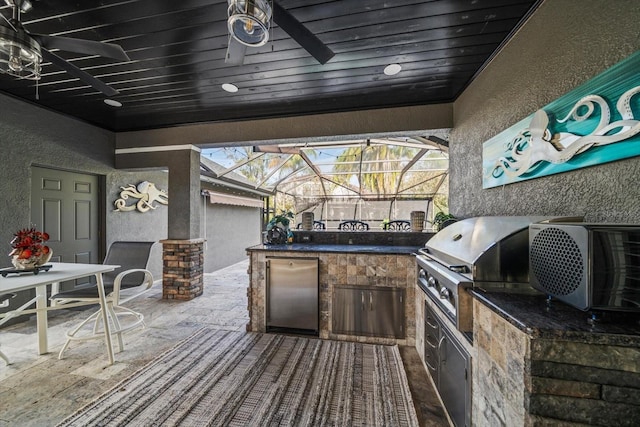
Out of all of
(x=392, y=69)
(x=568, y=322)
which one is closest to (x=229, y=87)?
(x=392, y=69)

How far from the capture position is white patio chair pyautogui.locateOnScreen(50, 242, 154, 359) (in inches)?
98.2

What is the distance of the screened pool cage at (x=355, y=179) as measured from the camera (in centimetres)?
647

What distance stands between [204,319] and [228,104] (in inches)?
116

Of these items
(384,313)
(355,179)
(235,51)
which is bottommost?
(384,313)

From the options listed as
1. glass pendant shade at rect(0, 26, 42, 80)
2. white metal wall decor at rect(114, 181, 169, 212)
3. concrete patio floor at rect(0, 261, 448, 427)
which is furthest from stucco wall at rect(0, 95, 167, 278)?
glass pendant shade at rect(0, 26, 42, 80)

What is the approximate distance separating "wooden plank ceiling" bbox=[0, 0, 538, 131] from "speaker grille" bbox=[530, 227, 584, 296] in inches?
67.2

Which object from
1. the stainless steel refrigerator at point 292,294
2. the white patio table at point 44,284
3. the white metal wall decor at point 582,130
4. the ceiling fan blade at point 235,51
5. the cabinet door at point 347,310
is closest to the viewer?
the white metal wall decor at point 582,130

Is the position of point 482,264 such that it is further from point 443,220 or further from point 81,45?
point 81,45

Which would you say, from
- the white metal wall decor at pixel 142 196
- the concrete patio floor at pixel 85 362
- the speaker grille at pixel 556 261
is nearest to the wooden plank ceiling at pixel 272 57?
the white metal wall decor at pixel 142 196

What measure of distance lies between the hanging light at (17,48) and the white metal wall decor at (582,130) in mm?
3542

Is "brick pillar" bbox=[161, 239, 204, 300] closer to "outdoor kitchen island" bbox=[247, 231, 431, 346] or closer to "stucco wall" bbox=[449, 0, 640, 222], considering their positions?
"outdoor kitchen island" bbox=[247, 231, 431, 346]

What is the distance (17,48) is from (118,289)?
7.07ft

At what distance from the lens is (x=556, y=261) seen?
0.99 m

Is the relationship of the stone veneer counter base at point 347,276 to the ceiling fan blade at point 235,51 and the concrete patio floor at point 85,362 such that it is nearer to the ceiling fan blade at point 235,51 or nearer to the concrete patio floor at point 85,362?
the concrete patio floor at point 85,362
